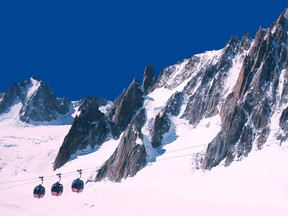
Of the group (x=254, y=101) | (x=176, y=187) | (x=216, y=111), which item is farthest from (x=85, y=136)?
(x=254, y=101)

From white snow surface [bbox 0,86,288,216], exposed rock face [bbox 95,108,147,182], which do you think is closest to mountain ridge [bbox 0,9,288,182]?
exposed rock face [bbox 95,108,147,182]

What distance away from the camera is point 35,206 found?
145250 millimetres

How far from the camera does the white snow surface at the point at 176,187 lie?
113875mm

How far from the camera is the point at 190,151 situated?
145875 mm

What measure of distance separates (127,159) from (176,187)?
22.1 m

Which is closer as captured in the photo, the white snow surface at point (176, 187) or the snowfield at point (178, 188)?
the snowfield at point (178, 188)

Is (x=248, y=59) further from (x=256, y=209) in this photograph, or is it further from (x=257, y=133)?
(x=256, y=209)

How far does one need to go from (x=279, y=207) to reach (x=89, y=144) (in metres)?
87.5

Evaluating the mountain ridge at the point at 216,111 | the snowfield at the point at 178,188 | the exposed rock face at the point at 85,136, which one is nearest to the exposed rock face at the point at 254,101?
the mountain ridge at the point at 216,111

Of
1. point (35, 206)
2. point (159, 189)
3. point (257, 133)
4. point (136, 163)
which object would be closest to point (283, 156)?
point (257, 133)

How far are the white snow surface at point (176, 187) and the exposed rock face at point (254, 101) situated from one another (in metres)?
3.64

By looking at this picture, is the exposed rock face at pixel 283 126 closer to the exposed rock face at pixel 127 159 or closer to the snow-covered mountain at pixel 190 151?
the snow-covered mountain at pixel 190 151

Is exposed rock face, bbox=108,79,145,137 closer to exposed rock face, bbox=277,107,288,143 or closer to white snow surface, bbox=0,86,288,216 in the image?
white snow surface, bbox=0,86,288,216

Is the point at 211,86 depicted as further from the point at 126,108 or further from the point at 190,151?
the point at 126,108
